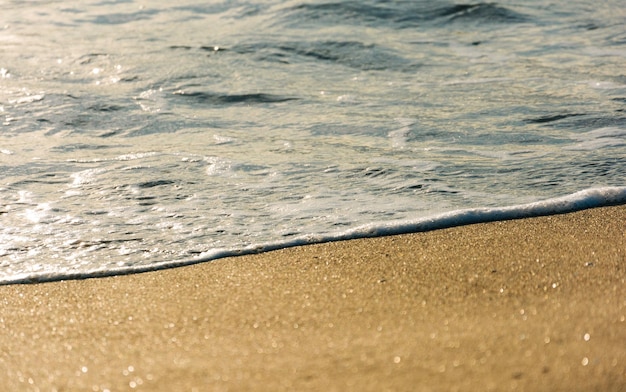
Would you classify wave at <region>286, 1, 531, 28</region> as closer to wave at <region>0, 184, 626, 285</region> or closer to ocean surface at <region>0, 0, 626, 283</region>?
ocean surface at <region>0, 0, 626, 283</region>

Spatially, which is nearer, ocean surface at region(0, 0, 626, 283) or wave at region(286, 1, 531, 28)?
ocean surface at region(0, 0, 626, 283)

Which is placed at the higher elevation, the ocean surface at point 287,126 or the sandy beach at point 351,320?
the sandy beach at point 351,320

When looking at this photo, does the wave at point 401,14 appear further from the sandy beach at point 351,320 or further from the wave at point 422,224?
the sandy beach at point 351,320

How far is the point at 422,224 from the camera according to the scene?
122 inches

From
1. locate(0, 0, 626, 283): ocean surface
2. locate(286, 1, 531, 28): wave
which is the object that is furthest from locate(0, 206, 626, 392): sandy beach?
locate(286, 1, 531, 28): wave

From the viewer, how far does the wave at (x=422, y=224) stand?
2756mm

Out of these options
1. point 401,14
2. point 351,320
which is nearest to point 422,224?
point 351,320

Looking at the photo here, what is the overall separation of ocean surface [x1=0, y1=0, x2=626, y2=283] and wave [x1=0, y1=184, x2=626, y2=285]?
1cm

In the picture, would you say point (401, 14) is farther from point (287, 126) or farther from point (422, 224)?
point (422, 224)

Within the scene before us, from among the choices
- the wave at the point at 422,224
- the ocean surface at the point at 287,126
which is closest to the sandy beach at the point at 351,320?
the wave at the point at 422,224

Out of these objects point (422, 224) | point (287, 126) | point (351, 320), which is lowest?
point (287, 126)

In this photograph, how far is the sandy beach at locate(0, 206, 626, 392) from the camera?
1.77 m

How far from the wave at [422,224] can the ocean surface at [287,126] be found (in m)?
0.01

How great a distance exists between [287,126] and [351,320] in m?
3.20
